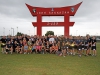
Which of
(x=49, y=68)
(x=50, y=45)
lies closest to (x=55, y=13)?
(x=50, y=45)

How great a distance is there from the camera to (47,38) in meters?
12.8

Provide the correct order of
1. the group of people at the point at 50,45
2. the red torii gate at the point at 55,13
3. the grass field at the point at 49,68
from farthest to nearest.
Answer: the red torii gate at the point at 55,13
the group of people at the point at 50,45
the grass field at the point at 49,68

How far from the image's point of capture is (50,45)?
1221 cm

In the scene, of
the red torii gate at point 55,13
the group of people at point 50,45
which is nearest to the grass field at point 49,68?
the group of people at point 50,45

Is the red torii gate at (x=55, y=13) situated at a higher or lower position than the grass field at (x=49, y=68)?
higher

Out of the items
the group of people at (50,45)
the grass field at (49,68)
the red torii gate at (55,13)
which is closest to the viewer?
the grass field at (49,68)

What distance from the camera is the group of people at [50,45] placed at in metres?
11.2

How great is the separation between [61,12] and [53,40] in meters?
5.55

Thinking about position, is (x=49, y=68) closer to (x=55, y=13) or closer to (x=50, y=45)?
(x=50, y=45)

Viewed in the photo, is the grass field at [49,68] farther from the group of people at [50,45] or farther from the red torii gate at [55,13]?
the red torii gate at [55,13]

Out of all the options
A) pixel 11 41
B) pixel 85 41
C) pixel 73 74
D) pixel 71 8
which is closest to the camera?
pixel 73 74

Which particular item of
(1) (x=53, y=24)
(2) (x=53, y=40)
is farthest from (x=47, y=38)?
(1) (x=53, y=24)

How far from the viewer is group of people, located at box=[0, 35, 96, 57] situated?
1116 cm

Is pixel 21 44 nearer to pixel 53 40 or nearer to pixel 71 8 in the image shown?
pixel 53 40
